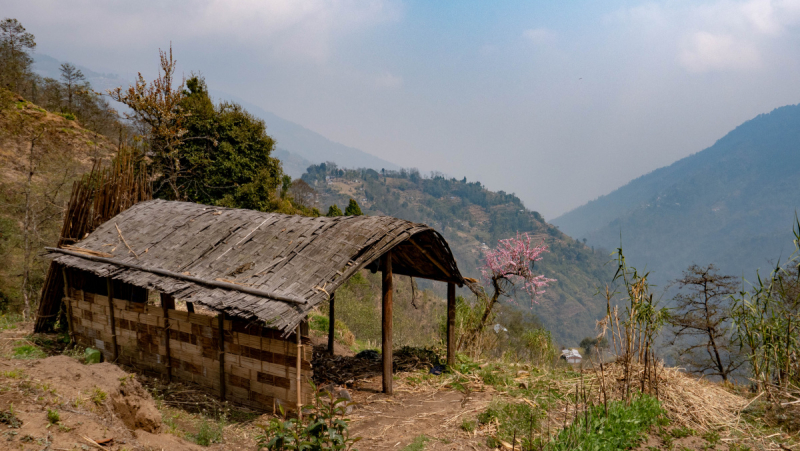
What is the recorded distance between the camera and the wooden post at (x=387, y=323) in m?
7.63

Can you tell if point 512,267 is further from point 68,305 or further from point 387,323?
point 68,305

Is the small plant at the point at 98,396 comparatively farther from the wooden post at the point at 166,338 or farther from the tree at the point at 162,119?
the tree at the point at 162,119

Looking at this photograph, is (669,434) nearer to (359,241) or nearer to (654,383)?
(654,383)

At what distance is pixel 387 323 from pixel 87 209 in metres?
8.04

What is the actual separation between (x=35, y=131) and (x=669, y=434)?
2704cm

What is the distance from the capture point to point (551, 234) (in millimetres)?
115562

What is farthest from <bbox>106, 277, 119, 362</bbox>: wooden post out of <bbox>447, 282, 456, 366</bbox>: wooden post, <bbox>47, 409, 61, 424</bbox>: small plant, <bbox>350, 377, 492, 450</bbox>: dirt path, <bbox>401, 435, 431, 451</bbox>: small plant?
<bbox>447, 282, 456, 366</bbox>: wooden post

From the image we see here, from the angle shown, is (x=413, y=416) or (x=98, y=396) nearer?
(x=98, y=396)

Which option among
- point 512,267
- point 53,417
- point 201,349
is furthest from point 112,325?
point 512,267

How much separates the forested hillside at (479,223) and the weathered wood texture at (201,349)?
77578mm

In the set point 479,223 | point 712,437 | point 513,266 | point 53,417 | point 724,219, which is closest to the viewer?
point 53,417

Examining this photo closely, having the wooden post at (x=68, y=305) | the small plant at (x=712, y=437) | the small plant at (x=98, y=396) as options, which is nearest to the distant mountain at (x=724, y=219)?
the small plant at (x=712, y=437)

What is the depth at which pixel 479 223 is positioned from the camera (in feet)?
394

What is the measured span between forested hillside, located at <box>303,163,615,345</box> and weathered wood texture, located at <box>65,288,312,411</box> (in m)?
77.6
